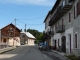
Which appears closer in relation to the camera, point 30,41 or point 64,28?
point 64,28

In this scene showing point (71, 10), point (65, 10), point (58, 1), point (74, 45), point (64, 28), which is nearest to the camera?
point (74, 45)

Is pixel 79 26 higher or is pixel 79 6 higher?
pixel 79 6

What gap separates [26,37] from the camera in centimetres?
11744

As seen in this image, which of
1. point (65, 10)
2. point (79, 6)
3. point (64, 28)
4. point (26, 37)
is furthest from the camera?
point (26, 37)

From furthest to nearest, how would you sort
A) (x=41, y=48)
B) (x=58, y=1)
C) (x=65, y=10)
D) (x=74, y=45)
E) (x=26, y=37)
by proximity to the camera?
(x=26, y=37) → (x=41, y=48) → (x=58, y=1) → (x=65, y=10) → (x=74, y=45)

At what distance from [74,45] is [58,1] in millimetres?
15964

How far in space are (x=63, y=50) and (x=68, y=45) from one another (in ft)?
16.2

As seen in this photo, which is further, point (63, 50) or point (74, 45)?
point (63, 50)

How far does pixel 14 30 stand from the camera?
89.4 m

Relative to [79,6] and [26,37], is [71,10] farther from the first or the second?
[26,37]

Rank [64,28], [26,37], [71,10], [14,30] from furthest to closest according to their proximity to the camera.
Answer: [26,37]
[14,30]
[64,28]
[71,10]

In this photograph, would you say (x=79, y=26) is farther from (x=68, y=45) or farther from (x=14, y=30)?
(x=14, y=30)

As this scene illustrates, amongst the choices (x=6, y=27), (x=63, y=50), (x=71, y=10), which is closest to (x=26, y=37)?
(x=6, y=27)

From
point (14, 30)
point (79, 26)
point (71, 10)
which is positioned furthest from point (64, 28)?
point (14, 30)
